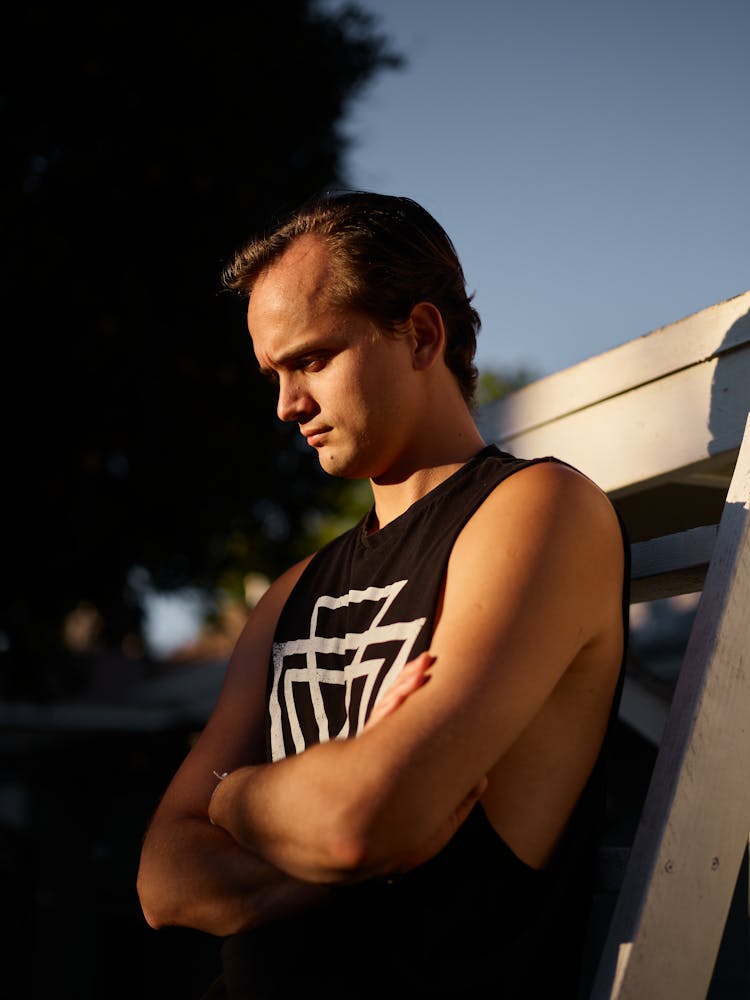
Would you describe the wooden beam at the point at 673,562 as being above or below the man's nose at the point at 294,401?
below

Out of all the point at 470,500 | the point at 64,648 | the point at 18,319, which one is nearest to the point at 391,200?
the point at 470,500

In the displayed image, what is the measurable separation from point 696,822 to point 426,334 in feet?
3.15

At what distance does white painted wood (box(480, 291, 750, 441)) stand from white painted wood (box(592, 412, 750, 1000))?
0.43 m

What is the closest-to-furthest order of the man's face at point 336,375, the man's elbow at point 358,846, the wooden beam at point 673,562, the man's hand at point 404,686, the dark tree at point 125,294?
the man's elbow at point 358,846, the man's hand at point 404,686, the wooden beam at point 673,562, the man's face at point 336,375, the dark tree at point 125,294

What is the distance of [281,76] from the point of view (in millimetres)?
10180

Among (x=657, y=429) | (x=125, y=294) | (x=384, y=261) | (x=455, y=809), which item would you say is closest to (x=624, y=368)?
(x=657, y=429)

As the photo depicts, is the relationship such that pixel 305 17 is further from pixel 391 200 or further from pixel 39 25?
pixel 391 200

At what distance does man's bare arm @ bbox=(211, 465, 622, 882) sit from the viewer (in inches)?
55.2

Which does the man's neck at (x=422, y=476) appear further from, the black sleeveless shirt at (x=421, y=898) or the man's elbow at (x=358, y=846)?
the man's elbow at (x=358, y=846)

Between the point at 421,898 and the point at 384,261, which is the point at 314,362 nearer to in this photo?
the point at 384,261

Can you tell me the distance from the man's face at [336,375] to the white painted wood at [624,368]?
1.54 feet

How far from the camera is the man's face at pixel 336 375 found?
1.93 meters

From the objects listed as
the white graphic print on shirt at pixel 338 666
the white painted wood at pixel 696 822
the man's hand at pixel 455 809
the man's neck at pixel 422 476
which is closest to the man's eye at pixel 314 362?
the man's neck at pixel 422 476

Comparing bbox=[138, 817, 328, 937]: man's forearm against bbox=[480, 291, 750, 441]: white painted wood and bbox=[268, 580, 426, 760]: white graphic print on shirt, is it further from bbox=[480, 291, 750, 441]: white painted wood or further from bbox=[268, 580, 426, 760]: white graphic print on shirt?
bbox=[480, 291, 750, 441]: white painted wood
